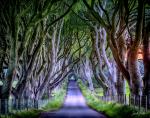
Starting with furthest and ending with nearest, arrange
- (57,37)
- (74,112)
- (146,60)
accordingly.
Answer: (57,37), (74,112), (146,60)

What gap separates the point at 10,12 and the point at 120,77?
12.9m

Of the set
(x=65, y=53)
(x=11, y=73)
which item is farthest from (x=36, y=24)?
(x=65, y=53)

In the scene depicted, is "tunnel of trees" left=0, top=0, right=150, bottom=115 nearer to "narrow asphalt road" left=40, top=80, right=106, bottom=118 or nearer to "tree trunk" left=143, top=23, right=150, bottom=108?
"tree trunk" left=143, top=23, right=150, bottom=108

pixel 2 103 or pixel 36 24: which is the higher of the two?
pixel 36 24

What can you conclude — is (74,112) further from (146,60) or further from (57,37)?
(146,60)

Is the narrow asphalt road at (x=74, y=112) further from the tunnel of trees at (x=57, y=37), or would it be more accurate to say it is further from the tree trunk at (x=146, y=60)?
the tree trunk at (x=146, y=60)

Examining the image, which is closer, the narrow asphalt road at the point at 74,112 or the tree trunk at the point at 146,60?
the tree trunk at the point at 146,60

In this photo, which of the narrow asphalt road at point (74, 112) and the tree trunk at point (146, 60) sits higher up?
the tree trunk at point (146, 60)

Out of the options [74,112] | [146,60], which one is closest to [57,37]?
[74,112]

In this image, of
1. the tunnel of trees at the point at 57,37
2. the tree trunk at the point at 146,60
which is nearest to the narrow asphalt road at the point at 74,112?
the tunnel of trees at the point at 57,37

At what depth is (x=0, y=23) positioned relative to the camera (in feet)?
91.8

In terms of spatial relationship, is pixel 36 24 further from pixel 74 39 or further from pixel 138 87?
pixel 74 39

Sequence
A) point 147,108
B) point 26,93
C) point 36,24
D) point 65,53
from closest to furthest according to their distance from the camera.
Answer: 1. point 147,108
2. point 36,24
3. point 26,93
4. point 65,53

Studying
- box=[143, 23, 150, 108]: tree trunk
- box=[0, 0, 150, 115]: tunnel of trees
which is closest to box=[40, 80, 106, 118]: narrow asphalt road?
box=[0, 0, 150, 115]: tunnel of trees
